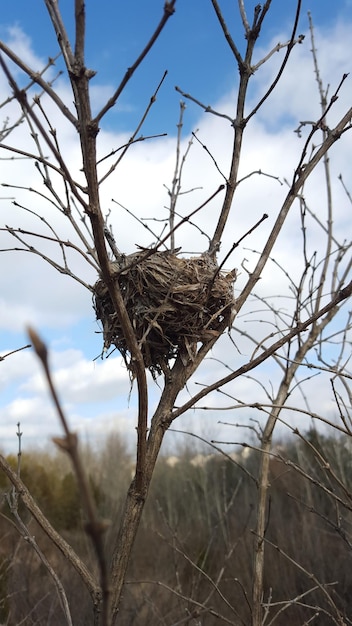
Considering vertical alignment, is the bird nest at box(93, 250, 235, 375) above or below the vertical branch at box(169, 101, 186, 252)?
below

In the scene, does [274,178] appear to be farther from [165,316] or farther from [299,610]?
[299,610]

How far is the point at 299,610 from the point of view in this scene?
7.38 m

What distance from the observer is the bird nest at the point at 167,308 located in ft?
7.23

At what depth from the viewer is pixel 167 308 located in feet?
7.20

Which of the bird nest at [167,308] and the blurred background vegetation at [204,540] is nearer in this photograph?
the bird nest at [167,308]

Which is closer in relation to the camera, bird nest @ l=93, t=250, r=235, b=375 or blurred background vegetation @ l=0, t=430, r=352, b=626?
bird nest @ l=93, t=250, r=235, b=375

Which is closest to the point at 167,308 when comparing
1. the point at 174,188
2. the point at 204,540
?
the point at 174,188

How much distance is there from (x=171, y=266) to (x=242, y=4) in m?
1.00

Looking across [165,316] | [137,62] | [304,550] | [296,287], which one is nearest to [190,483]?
[304,550]

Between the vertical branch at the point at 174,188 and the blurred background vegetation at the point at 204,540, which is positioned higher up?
the vertical branch at the point at 174,188

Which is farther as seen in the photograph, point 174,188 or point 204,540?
point 204,540

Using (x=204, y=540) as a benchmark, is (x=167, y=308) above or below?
above

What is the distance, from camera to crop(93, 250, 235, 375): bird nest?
2.21 m

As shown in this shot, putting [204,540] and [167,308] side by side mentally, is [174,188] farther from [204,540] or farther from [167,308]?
[204,540]
